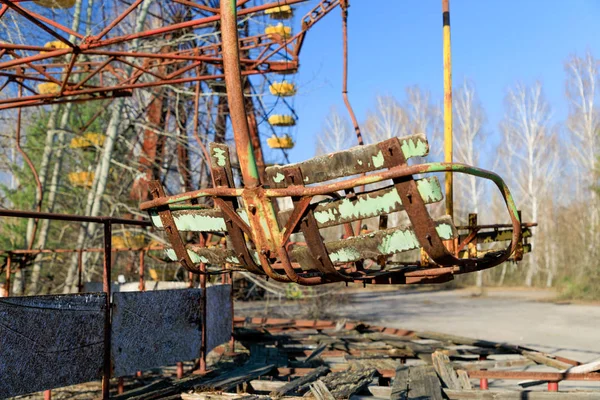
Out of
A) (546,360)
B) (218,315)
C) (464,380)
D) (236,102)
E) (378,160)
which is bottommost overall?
(546,360)

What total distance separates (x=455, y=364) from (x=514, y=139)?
1505 inches

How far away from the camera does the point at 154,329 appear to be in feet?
16.1

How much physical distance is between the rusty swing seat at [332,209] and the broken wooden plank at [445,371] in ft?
10.7

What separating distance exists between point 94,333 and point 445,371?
12.0 ft

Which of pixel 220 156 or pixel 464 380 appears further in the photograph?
pixel 464 380

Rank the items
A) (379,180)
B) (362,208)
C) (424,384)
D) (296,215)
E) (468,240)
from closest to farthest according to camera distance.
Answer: (379,180)
(296,215)
(362,208)
(468,240)
(424,384)

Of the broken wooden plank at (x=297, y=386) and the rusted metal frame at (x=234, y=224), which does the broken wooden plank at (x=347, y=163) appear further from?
the broken wooden plank at (x=297, y=386)

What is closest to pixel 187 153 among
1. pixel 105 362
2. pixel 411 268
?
pixel 105 362

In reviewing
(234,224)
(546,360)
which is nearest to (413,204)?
(234,224)

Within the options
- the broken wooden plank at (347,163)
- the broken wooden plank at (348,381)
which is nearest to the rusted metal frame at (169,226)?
the broken wooden plank at (347,163)

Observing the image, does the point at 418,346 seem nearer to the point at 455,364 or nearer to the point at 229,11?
the point at 455,364

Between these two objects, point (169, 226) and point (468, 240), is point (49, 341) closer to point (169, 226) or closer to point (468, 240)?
point (169, 226)

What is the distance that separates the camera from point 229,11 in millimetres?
2375

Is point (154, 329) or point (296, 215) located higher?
point (296, 215)
